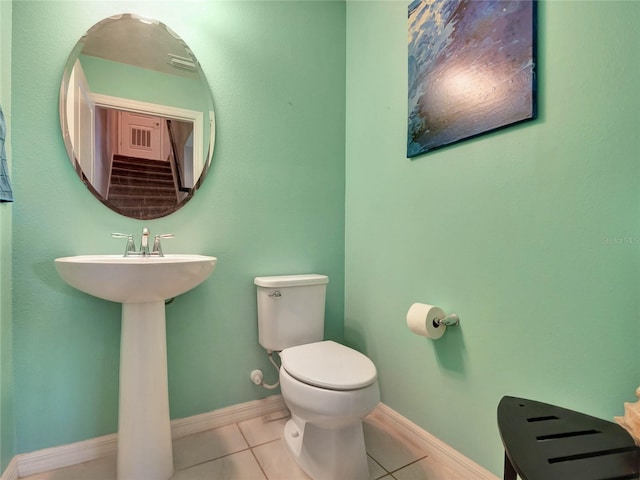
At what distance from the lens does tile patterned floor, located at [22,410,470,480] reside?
1229mm


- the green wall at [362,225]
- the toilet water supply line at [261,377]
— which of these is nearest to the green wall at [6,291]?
the green wall at [362,225]

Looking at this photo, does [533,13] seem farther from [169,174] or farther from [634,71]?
[169,174]

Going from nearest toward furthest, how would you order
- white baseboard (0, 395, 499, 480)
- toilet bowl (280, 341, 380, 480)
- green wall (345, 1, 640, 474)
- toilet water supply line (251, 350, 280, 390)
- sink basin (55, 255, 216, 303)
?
green wall (345, 1, 640, 474) → sink basin (55, 255, 216, 303) → toilet bowl (280, 341, 380, 480) → white baseboard (0, 395, 499, 480) → toilet water supply line (251, 350, 280, 390)

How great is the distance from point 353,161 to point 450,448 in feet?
4.62

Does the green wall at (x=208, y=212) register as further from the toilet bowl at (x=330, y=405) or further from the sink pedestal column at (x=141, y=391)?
the toilet bowl at (x=330, y=405)

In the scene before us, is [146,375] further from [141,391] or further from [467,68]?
[467,68]

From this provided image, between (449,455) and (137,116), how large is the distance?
1.89 m

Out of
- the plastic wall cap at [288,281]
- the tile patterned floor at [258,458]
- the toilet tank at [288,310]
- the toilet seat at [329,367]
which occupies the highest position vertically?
the plastic wall cap at [288,281]

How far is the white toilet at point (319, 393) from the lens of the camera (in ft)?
3.55

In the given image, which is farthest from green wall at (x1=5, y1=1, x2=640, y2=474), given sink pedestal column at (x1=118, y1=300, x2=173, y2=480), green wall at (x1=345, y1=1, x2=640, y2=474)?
sink pedestal column at (x1=118, y1=300, x2=173, y2=480)

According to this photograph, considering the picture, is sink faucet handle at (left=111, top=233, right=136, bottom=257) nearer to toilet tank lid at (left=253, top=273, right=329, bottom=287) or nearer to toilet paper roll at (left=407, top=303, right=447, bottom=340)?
toilet tank lid at (left=253, top=273, right=329, bottom=287)

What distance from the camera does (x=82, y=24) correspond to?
4.25ft

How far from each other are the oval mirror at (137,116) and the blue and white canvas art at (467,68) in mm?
959

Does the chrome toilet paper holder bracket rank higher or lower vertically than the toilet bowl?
higher
